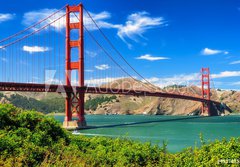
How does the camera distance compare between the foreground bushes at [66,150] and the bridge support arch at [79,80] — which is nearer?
the foreground bushes at [66,150]

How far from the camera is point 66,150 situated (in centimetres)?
1323

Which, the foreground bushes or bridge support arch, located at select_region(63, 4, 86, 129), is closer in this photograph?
the foreground bushes

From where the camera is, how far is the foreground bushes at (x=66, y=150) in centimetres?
1059

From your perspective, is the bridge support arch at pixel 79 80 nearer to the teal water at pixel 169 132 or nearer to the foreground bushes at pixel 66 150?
the teal water at pixel 169 132

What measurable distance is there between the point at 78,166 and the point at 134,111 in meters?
187

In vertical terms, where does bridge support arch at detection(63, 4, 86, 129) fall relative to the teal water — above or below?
above

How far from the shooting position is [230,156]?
10.1 m

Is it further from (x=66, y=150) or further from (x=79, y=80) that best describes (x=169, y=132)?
(x=66, y=150)

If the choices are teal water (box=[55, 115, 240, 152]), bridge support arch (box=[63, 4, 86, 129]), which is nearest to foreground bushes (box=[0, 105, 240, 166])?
teal water (box=[55, 115, 240, 152])

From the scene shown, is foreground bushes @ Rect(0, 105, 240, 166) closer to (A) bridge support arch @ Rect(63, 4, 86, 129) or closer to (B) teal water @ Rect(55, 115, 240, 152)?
(B) teal water @ Rect(55, 115, 240, 152)

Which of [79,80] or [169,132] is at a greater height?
[79,80]

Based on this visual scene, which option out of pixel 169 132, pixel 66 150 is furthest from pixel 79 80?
pixel 66 150

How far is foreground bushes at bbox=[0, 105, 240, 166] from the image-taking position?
34.8 ft

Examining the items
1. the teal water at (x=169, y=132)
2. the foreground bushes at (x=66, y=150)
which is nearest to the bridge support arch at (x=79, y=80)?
the teal water at (x=169, y=132)
